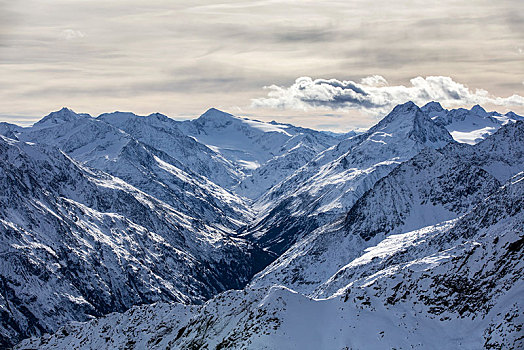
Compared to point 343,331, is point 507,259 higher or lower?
higher

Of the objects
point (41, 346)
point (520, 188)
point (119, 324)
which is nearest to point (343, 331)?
point (119, 324)

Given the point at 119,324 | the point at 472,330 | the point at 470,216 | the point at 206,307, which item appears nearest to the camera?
the point at 472,330

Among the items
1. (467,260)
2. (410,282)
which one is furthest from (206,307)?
(467,260)

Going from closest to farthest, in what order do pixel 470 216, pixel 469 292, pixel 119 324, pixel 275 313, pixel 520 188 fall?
pixel 469 292 < pixel 275 313 < pixel 119 324 < pixel 520 188 < pixel 470 216

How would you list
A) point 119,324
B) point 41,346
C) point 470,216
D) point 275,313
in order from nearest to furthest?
point 275,313 < point 119,324 < point 41,346 < point 470,216

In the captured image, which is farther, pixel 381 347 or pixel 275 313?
pixel 275 313

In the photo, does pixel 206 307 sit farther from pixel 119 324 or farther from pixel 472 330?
pixel 472 330

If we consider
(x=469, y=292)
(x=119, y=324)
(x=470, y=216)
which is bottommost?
(x=470, y=216)

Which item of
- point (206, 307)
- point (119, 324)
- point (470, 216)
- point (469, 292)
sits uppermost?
point (469, 292)

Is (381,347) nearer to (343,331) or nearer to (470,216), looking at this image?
(343,331)
